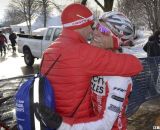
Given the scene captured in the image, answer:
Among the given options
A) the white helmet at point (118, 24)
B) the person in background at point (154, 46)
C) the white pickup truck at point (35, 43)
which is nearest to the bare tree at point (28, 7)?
the white pickup truck at point (35, 43)

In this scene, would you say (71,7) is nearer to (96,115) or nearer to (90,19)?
(90,19)

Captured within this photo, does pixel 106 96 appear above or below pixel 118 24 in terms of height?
below

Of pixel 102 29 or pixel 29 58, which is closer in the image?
pixel 102 29

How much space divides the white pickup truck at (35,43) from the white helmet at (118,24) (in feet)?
49.6

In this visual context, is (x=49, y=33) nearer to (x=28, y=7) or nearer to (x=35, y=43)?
(x=35, y=43)

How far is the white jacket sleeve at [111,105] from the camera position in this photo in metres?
2.54

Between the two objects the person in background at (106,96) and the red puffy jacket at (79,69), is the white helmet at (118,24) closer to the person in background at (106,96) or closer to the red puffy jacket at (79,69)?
the person in background at (106,96)

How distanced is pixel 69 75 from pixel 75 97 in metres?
0.13

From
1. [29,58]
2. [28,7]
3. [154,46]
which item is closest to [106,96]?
[154,46]

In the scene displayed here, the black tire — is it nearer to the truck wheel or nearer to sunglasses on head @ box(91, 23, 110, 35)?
the truck wheel

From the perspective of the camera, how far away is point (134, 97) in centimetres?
759

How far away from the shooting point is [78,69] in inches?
98.9

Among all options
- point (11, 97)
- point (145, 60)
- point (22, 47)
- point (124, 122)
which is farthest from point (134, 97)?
point (22, 47)

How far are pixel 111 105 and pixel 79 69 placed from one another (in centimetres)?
29
